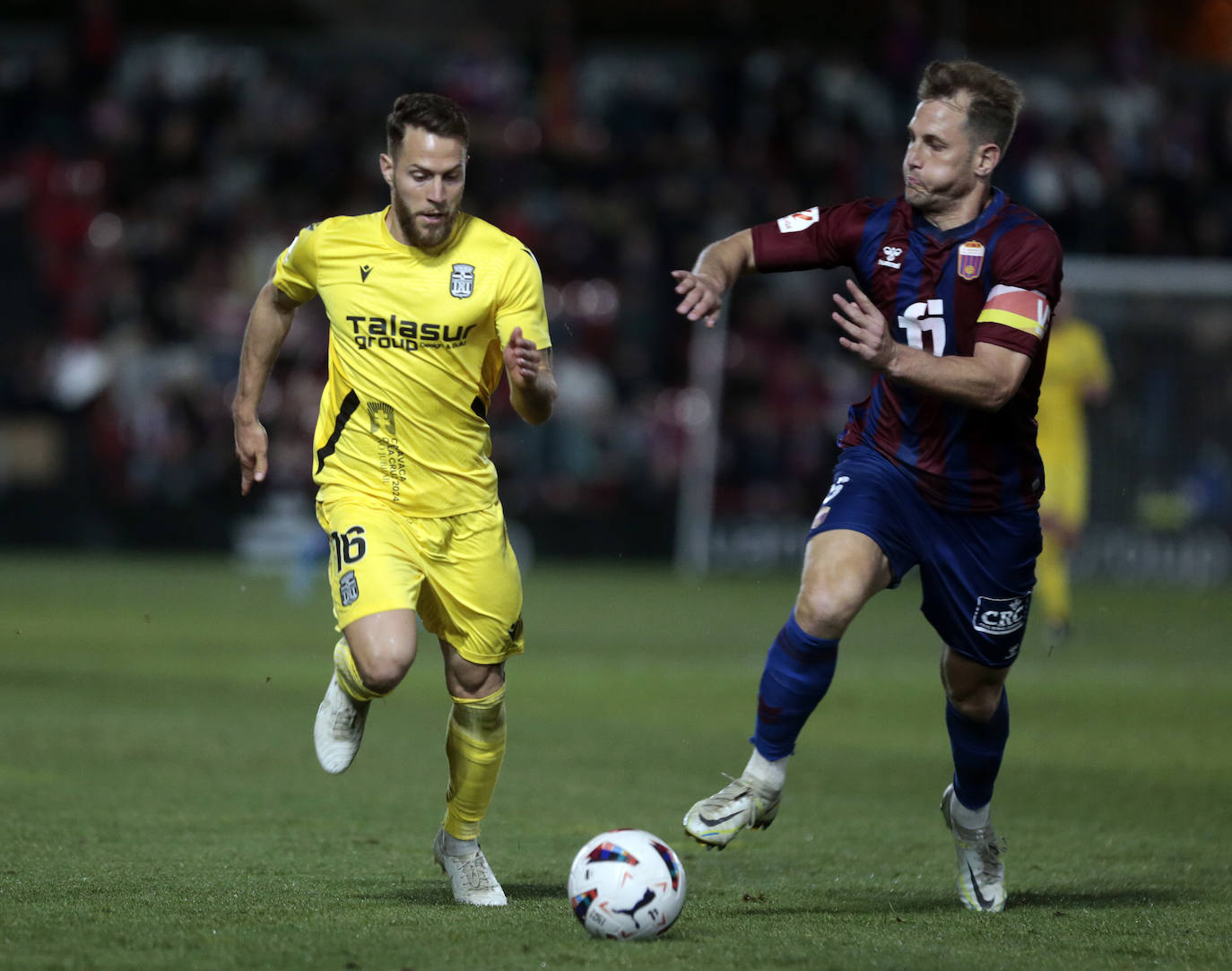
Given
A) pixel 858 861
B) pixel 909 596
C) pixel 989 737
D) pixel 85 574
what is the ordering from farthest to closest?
pixel 909 596
pixel 85 574
pixel 858 861
pixel 989 737

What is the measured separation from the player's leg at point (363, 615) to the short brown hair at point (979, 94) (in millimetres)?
2147

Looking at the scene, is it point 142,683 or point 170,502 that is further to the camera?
point 170,502

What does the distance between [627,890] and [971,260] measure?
7.14ft

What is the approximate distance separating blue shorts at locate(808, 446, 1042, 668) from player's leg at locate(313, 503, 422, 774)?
1.29 meters

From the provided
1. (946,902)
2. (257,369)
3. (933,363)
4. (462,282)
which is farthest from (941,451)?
(257,369)

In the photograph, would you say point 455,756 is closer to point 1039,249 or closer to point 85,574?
point 1039,249

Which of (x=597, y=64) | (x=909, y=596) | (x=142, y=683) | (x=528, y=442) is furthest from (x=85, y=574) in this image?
(x=597, y=64)

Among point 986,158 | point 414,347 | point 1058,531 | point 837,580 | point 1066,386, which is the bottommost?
point 1058,531

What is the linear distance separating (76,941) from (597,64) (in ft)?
67.2

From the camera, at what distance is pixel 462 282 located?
551cm

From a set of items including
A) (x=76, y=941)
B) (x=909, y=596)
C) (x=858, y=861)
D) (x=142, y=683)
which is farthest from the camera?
(x=909, y=596)

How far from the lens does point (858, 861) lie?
20.6ft

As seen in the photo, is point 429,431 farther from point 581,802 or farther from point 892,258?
point 581,802

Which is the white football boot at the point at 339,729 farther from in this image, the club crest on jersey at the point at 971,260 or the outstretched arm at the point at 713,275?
the club crest on jersey at the point at 971,260
